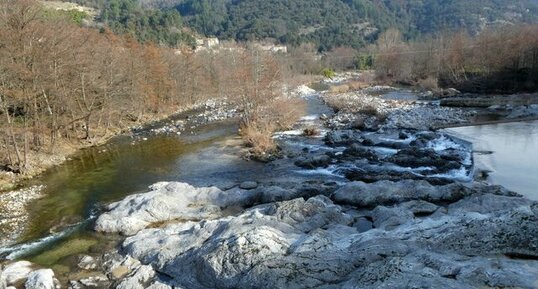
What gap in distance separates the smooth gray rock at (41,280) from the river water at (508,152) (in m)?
21.2

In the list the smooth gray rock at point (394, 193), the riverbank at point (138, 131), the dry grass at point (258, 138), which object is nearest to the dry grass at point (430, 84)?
the riverbank at point (138, 131)

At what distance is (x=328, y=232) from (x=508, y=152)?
20430 mm

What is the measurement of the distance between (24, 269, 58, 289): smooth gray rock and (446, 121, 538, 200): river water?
2115 centimetres

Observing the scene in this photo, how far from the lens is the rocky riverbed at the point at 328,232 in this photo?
11359mm

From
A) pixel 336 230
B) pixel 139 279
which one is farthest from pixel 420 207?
pixel 139 279

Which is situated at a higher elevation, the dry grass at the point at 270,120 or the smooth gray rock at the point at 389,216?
the smooth gray rock at the point at 389,216

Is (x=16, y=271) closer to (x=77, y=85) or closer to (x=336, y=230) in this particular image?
(x=336, y=230)

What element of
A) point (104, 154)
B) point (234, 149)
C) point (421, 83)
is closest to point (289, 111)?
point (234, 149)

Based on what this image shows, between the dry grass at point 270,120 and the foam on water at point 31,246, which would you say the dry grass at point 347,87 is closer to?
the dry grass at point 270,120

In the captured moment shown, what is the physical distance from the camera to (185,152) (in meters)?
34.5

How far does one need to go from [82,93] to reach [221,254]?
30332mm

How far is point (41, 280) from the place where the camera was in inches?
571

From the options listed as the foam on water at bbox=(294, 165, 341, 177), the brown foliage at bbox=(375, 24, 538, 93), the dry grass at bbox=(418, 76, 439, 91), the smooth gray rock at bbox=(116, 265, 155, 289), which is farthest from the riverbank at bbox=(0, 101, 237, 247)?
the brown foliage at bbox=(375, 24, 538, 93)

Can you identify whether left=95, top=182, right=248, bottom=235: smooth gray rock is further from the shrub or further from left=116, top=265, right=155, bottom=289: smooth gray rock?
the shrub
